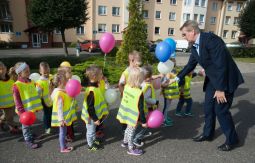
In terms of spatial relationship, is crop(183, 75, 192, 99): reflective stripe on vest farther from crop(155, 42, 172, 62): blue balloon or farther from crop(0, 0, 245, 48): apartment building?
crop(0, 0, 245, 48): apartment building

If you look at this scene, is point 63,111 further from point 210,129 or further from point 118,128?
point 210,129

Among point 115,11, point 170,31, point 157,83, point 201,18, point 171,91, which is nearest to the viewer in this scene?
point 157,83

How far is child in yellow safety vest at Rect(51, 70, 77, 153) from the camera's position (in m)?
3.53

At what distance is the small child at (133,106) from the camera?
3.46 m

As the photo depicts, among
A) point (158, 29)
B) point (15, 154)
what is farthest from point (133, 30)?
point (158, 29)

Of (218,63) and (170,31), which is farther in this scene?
(170,31)

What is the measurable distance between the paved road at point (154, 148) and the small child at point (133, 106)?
11.1 inches

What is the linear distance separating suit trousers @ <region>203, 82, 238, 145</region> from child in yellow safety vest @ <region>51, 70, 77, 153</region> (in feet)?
8.17

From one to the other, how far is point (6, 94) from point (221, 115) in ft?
13.1

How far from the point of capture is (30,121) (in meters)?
3.52

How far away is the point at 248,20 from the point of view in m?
24.9

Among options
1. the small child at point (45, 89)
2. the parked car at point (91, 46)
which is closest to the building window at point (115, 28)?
the parked car at point (91, 46)

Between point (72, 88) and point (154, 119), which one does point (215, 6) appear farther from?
point (72, 88)

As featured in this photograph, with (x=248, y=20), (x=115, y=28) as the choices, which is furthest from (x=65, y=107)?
(x=115, y=28)
